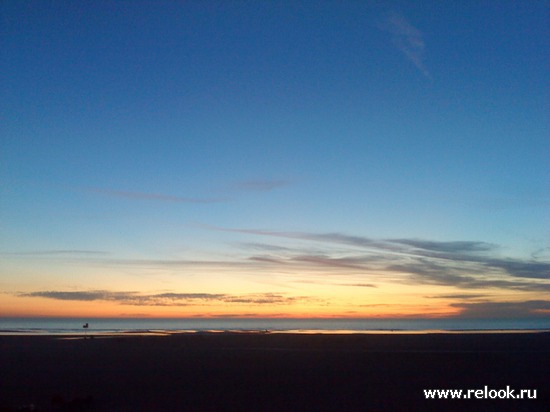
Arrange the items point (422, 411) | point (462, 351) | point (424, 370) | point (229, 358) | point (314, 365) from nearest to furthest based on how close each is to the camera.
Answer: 1. point (422, 411)
2. point (424, 370)
3. point (314, 365)
4. point (229, 358)
5. point (462, 351)

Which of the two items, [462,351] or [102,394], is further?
[462,351]

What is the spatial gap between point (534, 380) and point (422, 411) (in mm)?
8789

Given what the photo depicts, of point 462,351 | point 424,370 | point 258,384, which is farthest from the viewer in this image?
point 462,351

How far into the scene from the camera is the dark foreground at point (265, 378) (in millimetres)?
18797

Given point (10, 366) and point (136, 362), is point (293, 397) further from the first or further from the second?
point (10, 366)

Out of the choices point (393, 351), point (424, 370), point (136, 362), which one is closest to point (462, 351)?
point (393, 351)

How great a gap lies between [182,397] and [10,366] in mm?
14882

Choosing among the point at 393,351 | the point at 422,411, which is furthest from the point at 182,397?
the point at 393,351

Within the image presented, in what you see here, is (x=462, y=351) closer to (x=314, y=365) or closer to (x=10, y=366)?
(x=314, y=365)

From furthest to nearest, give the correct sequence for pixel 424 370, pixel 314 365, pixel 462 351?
pixel 462 351 → pixel 314 365 → pixel 424 370

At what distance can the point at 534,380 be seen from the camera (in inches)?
929

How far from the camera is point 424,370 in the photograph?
88.2 ft

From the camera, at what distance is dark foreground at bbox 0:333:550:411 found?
18.8 meters

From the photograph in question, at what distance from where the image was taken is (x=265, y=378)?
24.5 metres
